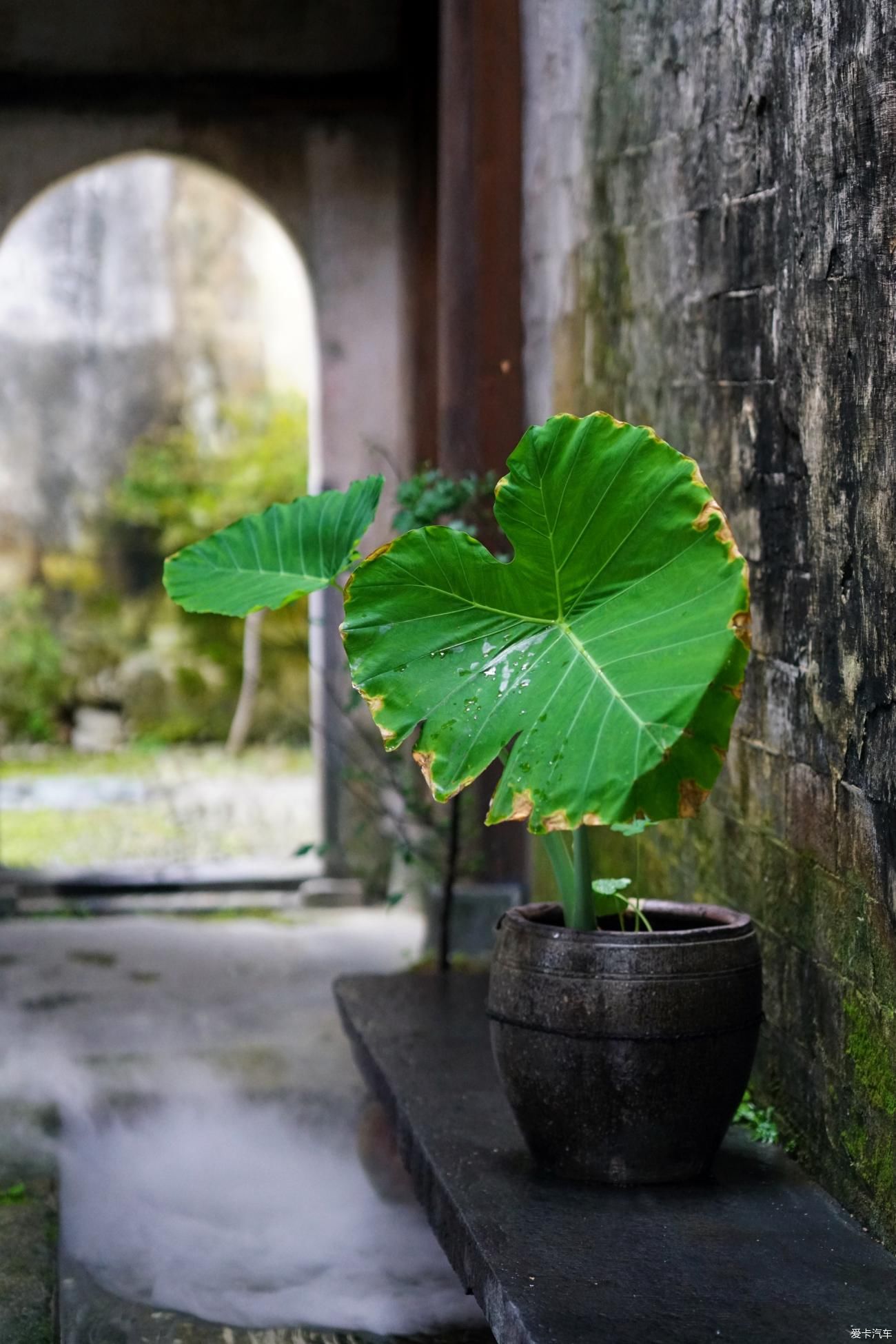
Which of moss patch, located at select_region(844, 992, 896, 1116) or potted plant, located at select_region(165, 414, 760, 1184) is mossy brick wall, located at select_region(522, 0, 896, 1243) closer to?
moss patch, located at select_region(844, 992, 896, 1116)

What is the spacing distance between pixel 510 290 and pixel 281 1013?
2.25 metres

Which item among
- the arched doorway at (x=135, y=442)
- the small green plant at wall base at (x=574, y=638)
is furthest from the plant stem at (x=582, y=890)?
the arched doorway at (x=135, y=442)

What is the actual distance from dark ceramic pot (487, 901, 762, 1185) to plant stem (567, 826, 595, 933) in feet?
0.19

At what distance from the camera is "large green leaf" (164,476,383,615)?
10.2 ft

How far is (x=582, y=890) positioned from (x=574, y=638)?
1.46ft

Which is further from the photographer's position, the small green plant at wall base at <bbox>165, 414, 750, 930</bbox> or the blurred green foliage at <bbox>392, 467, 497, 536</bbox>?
the blurred green foliage at <bbox>392, 467, 497, 536</bbox>

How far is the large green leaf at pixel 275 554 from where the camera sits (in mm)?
3123

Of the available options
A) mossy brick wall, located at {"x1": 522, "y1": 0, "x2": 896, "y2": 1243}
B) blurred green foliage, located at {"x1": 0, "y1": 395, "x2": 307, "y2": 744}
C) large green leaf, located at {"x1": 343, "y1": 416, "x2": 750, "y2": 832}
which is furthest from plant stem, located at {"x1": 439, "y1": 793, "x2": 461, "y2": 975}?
blurred green foliage, located at {"x1": 0, "y1": 395, "x2": 307, "y2": 744}

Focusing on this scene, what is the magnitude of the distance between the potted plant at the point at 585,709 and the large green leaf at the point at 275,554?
0.57 metres

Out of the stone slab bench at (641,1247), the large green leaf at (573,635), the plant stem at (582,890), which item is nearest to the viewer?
the stone slab bench at (641,1247)

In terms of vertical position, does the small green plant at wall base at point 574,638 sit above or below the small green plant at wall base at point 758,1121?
above

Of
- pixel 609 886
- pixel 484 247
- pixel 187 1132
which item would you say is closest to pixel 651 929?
pixel 609 886

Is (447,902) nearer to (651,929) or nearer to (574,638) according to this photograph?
(651,929)

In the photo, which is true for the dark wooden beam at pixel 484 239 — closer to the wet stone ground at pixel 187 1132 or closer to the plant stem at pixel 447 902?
the plant stem at pixel 447 902
